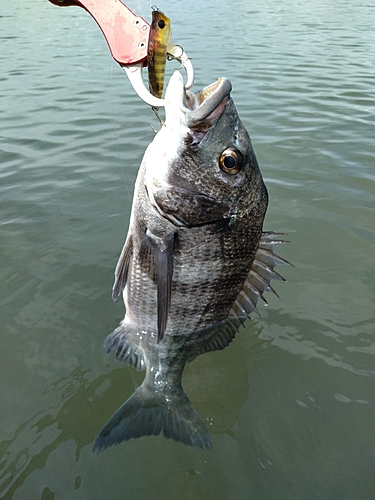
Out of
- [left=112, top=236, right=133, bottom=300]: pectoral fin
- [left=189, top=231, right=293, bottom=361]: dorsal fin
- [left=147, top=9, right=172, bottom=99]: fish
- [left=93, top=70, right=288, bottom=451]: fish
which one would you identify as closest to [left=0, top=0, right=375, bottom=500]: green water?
[left=93, top=70, right=288, bottom=451]: fish

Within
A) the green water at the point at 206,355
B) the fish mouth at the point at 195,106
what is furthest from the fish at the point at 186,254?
the green water at the point at 206,355

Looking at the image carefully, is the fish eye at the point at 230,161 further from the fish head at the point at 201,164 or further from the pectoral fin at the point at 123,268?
the pectoral fin at the point at 123,268

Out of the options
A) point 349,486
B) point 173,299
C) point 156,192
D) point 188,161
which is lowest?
point 349,486

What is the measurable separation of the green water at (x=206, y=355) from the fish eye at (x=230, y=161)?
171 cm

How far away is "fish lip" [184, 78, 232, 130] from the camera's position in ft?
6.79

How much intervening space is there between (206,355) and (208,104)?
2053mm

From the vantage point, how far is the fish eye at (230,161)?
2236 millimetres

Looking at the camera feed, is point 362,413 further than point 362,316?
No

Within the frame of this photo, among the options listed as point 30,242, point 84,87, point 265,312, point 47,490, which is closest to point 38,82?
point 84,87

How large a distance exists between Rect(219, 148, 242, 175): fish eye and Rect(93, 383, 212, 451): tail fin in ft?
4.88

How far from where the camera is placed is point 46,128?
7.40m

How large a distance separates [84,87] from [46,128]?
8.75 ft

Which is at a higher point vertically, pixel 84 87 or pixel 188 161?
pixel 188 161

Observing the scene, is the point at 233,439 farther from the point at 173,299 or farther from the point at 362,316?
the point at 362,316
